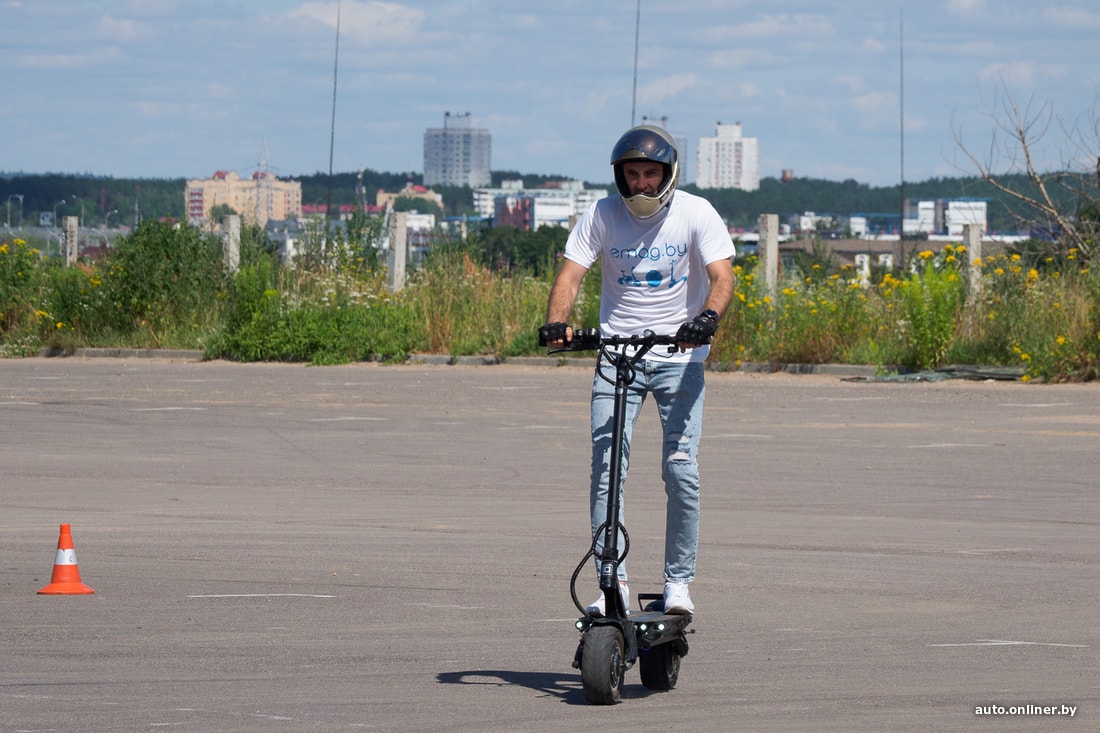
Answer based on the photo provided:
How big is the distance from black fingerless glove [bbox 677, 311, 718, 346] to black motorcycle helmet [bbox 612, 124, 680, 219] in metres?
0.56

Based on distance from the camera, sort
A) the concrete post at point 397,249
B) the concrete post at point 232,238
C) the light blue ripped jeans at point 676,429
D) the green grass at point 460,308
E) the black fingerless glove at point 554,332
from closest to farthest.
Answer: the black fingerless glove at point 554,332 < the light blue ripped jeans at point 676,429 < the green grass at point 460,308 < the concrete post at point 232,238 < the concrete post at point 397,249

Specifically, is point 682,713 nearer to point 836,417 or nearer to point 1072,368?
point 836,417

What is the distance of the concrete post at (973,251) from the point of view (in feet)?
86.2

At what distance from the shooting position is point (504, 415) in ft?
60.3

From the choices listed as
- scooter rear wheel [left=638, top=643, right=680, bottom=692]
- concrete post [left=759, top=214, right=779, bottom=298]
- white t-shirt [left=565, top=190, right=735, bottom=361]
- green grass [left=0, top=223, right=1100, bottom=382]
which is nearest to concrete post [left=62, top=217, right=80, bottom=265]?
green grass [left=0, top=223, right=1100, bottom=382]

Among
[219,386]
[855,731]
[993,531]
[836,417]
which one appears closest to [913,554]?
[993,531]

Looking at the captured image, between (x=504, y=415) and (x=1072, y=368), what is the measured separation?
9.06 meters

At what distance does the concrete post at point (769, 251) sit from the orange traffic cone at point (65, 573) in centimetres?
2122

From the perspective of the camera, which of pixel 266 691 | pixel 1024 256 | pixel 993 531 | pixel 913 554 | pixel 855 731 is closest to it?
pixel 855 731

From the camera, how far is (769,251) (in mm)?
29156

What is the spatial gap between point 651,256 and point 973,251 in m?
22.2

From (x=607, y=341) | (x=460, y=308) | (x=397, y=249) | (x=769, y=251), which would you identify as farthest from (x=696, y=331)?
(x=397, y=249)

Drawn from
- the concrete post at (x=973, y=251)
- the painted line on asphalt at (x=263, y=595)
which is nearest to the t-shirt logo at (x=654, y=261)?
the painted line on asphalt at (x=263, y=595)

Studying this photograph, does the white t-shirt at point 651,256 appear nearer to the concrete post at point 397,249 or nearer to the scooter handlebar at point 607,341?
the scooter handlebar at point 607,341
